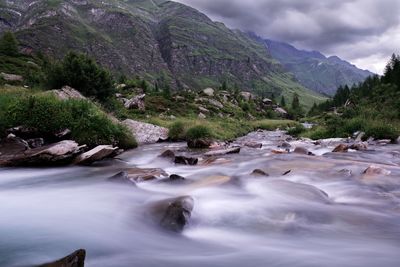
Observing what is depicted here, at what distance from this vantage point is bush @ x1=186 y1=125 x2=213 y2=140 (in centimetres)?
2970

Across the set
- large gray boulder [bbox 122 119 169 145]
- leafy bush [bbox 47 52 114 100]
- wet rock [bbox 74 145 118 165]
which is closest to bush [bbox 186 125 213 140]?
large gray boulder [bbox 122 119 169 145]

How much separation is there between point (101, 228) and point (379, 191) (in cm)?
846

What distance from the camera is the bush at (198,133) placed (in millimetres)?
29700

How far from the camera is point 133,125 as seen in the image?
30.8m

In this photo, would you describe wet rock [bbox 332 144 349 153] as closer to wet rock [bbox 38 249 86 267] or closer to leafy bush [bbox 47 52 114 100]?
wet rock [bbox 38 249 86 267]

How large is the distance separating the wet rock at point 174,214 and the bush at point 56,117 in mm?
11042

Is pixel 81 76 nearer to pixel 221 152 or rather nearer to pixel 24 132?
pixel 24 132

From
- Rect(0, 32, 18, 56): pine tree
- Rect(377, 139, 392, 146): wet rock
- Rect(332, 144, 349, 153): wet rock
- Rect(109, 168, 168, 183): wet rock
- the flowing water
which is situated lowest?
the flowing water

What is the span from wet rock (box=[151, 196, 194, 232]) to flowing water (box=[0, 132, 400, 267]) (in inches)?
8.2

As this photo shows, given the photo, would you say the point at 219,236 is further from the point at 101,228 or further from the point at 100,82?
the point at 100,82

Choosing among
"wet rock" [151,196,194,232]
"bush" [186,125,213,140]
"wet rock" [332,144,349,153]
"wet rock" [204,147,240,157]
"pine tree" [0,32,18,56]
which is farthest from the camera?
"pine tree" [0,32,18,56]

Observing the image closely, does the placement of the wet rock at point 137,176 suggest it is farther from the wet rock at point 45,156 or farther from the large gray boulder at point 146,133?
the large gray boulder at point 146,133

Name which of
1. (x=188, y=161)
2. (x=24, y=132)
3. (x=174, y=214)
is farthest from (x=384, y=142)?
(x=24, y=132)

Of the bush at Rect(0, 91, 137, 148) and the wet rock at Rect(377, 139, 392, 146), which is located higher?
the bush at Rect(0, 91, 137, 148)
